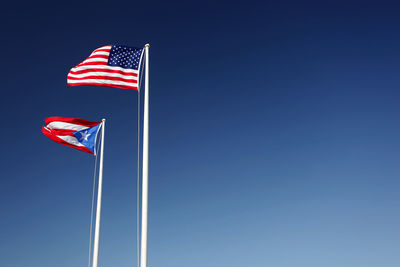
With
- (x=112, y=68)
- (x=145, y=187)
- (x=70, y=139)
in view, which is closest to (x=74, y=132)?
(x=70, y=139)

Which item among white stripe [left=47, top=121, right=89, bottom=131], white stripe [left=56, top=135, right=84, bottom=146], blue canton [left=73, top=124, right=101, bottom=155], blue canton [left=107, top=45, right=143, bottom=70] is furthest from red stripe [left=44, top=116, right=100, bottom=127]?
blue canton [left=107, top=45, right=143, bottom=70]

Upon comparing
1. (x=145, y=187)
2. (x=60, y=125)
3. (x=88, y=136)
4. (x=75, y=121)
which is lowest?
(x=145, y=187)

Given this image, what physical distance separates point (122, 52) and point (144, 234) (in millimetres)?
9169

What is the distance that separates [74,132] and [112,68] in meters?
10.2

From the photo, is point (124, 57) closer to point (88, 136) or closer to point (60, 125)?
point (60, 125)

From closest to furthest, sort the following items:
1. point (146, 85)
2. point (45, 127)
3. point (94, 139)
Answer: point (146, 85) → point (45, 127) → point (94, 139)

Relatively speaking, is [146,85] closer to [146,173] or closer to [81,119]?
[146,173]

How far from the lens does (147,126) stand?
18.9 m

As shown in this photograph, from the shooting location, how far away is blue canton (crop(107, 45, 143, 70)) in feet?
67.9

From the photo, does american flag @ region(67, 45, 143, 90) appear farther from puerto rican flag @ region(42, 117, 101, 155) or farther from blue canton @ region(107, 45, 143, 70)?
puerto rican flag @ region(42, 117, 101, 155)

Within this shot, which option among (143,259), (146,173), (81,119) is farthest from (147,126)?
(81,119)

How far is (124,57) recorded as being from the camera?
68.3 ft

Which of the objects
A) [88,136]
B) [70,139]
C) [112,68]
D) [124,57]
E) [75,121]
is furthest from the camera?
[88,136]

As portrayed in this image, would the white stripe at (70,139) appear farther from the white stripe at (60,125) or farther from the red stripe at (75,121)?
the red stripe at (75,121)
